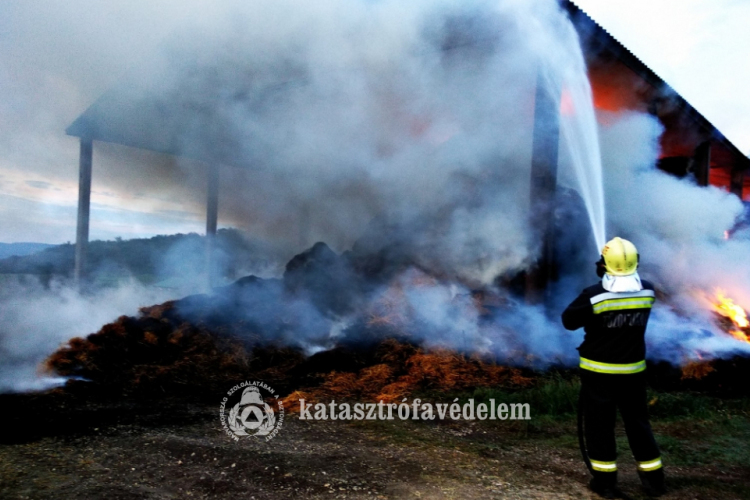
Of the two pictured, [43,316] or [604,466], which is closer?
[604,466]

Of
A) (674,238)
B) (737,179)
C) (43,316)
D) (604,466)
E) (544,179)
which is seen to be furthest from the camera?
(737,179)

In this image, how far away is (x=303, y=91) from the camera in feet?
22.4

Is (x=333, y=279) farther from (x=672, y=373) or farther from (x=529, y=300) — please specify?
(x=672, y=373)

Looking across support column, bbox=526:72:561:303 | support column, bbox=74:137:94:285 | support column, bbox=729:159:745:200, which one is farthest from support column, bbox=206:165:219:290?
support column, bbox=729:159:745:200

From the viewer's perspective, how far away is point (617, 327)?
2.64m

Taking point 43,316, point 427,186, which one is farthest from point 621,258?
point 43,316

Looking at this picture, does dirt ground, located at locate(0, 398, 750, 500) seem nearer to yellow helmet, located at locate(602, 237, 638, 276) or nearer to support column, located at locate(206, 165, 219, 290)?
yellow helmet, located at locate(602, 237, 638, 276)

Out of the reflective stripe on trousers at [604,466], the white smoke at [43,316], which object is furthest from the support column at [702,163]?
the white smoke at [43,316]

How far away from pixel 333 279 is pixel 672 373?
4.13 m

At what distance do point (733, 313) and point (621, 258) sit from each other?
15.0 feet

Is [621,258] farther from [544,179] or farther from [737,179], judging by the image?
[737,179]

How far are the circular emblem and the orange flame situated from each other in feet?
17.0

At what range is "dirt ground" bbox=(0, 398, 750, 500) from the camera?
8.50 ft

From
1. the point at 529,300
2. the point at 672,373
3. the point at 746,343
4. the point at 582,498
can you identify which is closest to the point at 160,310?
the point at 529,300
